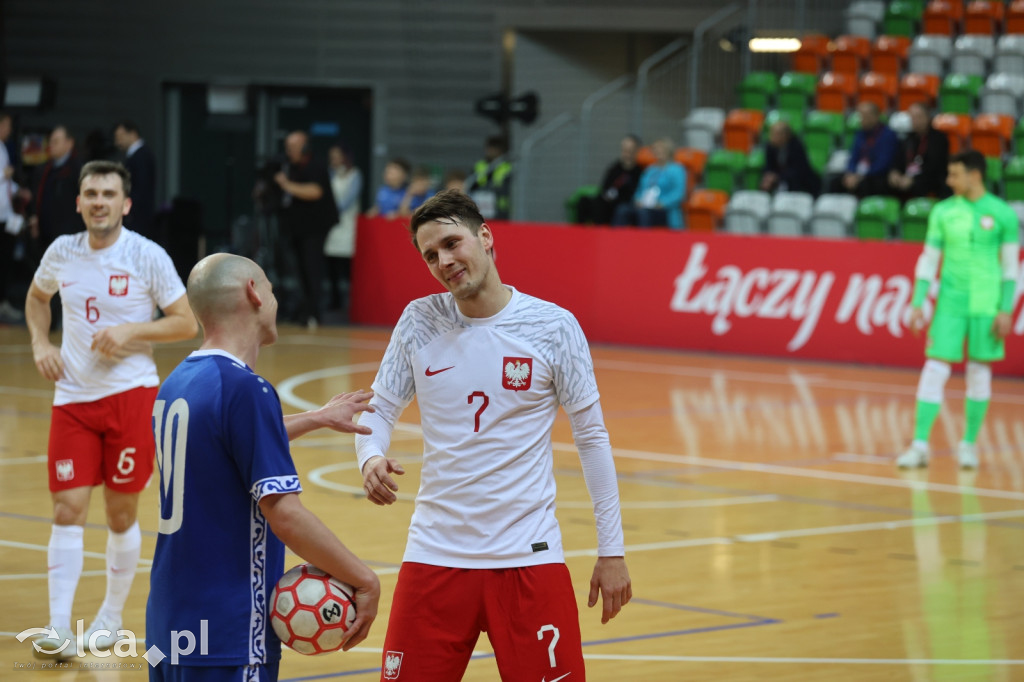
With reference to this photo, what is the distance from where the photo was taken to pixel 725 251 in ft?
60.7

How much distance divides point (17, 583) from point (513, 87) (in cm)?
1930

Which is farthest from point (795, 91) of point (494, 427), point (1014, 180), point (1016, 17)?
point (494, 427)

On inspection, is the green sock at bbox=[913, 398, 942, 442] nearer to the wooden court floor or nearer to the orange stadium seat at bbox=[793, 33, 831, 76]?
the wooden court floor

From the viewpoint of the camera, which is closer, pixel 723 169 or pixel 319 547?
pixel 319 547

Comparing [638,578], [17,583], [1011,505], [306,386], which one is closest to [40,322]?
[17,583]

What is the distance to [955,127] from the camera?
19.8 meters

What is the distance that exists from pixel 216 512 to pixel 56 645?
9.87 ft

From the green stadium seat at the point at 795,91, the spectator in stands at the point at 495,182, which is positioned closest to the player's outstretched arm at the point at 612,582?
the spectator in stands at the point at 495,182

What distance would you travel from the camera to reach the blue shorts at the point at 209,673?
3779 mm

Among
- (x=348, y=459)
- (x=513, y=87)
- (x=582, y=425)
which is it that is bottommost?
(x=348, y=459)

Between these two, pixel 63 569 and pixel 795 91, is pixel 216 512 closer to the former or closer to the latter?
pixel 63 569

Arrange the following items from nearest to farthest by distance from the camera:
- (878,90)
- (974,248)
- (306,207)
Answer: (974,248), (306,207), (878,90)

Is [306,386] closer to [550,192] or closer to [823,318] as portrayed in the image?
[823,318]

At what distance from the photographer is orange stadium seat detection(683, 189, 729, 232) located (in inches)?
794
